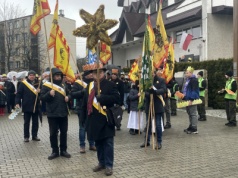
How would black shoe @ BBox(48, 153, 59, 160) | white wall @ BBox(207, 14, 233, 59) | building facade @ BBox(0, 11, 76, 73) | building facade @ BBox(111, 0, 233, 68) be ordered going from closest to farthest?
black shoe @ BBox(48, 153, 59, 160) < building facade @ BBox(111, 0, 233, 68) < white wall @ BBox(207, 14, 233, 59) < building facade @ BBox(0, 11, 76, 73)

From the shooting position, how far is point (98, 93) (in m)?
5.64

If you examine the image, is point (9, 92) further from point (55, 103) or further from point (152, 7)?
point (152, 7)

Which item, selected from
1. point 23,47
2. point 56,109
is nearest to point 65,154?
point 56,109

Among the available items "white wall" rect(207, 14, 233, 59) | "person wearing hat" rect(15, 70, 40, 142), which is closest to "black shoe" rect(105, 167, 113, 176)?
"person wearing hat" rect(15, 70, 40, 142)

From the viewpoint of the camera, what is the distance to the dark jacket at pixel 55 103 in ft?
22.5

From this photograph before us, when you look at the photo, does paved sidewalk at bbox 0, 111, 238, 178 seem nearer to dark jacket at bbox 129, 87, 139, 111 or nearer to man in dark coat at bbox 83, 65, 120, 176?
man in dark coat at bbox 83, 65, 120, 176

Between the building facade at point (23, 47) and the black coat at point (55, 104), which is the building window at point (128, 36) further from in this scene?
the black coat at point (55, 104)

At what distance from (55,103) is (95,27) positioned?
2.12 m

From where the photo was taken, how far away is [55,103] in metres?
6.96

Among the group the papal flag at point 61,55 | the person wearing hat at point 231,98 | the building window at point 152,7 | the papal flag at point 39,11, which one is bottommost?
the person wearing hat at point 231,98

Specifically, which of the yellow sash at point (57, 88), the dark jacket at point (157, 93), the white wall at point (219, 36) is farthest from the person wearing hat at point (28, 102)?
the white wall at point (219, 36)

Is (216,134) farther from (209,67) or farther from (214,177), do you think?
(209,67)

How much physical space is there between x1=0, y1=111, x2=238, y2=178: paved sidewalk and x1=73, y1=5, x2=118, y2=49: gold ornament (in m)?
2.39

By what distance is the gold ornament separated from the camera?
223 inches
